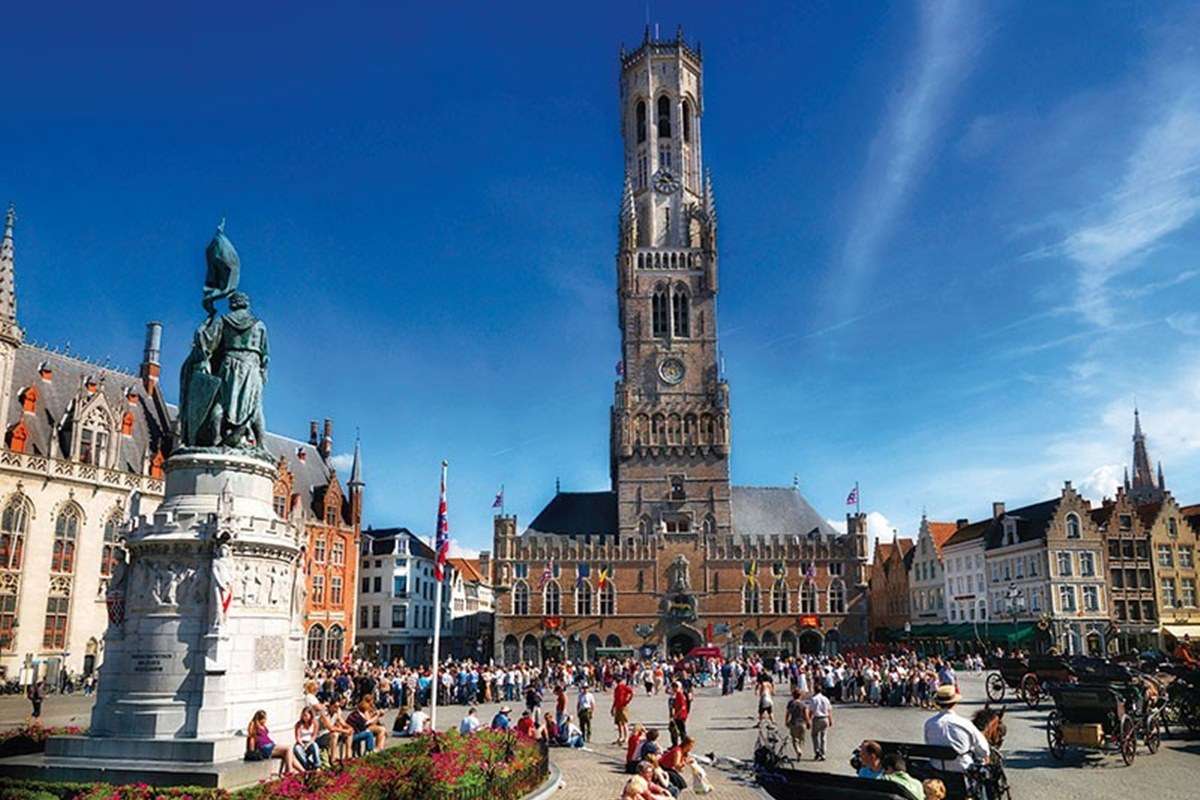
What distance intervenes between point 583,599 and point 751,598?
39.4 ft

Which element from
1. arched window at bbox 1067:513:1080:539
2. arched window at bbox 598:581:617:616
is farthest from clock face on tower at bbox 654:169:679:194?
arched window at bbox 1067:513:1080:539

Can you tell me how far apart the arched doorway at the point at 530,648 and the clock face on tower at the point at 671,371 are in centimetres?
2147

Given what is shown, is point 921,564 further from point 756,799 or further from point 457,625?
point 756,799

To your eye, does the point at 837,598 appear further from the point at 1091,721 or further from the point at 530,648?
the point at 1091,721

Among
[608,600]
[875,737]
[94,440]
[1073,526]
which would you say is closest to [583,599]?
[608,600]

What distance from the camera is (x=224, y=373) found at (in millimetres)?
19156

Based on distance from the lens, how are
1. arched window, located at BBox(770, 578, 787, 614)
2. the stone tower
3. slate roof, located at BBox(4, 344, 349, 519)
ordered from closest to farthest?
slate roof, located at BBox(4, 344, 349, 519) → arched window, located at BBox(770, 578, 787, 614) → the stone tower

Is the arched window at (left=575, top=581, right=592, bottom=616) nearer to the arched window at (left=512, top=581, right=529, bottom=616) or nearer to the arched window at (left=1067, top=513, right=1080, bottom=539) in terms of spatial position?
the arched window at (left=512, top=581, right=529, bottom=616)

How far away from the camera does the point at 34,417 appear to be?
43031mm

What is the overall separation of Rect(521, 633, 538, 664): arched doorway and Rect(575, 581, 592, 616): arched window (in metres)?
3.59

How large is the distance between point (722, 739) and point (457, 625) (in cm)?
6038

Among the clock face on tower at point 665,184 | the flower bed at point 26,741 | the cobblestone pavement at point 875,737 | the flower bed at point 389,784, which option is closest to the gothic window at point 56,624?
the cobblestone pavement at point 875,737

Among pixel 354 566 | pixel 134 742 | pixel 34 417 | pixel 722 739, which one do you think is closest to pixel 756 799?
pixel 722 739

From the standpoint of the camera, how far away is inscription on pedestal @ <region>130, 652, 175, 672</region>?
1650cm
